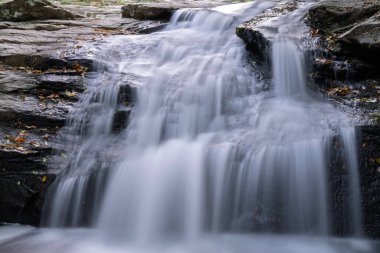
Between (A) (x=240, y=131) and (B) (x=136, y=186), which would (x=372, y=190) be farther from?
(B) (x=136, y=186)

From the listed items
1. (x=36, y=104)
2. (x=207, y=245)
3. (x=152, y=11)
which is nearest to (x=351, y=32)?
(x=207, y=245)

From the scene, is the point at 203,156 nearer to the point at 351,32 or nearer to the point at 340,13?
the point at 351,32

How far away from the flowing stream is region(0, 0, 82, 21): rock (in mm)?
4993

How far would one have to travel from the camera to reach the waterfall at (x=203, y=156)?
200 inches

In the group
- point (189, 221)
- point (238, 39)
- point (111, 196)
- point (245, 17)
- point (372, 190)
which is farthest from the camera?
point (245, 17)

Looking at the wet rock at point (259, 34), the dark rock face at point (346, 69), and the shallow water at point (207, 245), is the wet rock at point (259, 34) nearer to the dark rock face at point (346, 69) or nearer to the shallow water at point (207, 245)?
the dark rock face at point (346, 69)

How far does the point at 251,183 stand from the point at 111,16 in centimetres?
894

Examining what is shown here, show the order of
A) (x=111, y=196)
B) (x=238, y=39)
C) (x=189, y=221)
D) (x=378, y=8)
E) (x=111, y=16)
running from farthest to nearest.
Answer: (x=111, y=16) → (x=238, y=39) → (x=378, y=8) → (x=111, y=196) → (x=189, y=221)

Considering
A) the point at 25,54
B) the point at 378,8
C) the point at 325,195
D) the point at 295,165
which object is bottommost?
the point at 325,195

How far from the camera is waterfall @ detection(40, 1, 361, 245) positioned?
5090 mm

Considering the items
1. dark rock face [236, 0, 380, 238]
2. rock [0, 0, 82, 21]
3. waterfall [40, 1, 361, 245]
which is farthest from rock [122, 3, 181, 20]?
waterfall [40, 1, 361, 245]

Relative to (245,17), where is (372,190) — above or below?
below

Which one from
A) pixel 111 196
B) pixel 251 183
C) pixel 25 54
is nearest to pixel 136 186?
A: pixel 111 196

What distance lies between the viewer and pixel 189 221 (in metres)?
5.17
